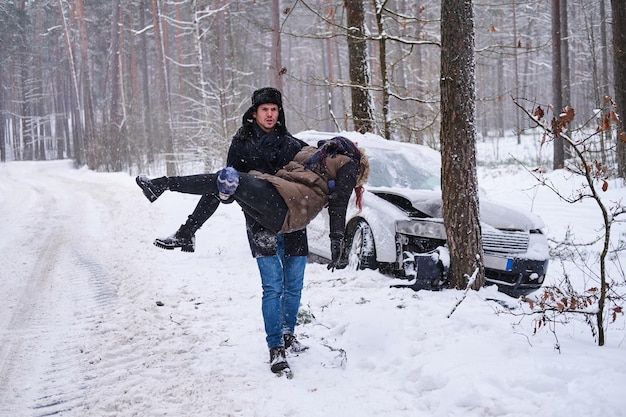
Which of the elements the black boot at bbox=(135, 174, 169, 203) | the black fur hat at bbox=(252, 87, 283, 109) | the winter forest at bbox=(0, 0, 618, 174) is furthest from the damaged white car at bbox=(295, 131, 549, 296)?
the winter forest at bbox=(0, 0, 618, 174)

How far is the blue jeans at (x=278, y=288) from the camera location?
353 cm

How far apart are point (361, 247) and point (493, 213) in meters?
1.52

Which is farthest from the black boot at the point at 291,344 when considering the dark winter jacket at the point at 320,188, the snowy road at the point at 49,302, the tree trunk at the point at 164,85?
the tree trunk at the point at 164,85

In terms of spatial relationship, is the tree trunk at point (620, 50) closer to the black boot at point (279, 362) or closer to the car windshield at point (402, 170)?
the car windshield at point (402, 170)

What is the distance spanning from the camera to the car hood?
17.4 ft

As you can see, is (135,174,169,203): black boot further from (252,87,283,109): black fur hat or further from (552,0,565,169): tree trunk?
(552,0,565,169): tree trunk

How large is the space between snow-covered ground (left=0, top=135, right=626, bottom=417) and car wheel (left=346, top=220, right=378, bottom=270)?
17cm

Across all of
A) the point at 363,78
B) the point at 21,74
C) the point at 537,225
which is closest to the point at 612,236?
the point at 537,225

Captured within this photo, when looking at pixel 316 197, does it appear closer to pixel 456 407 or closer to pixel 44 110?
pixel 456 407

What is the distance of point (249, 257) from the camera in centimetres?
732

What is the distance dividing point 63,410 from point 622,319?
4.56m

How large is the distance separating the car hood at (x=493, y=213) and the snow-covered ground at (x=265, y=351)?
0.92 metres

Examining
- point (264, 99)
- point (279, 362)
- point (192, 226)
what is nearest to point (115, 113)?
point (192, 226)

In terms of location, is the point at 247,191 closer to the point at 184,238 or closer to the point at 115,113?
the point at 184,238
